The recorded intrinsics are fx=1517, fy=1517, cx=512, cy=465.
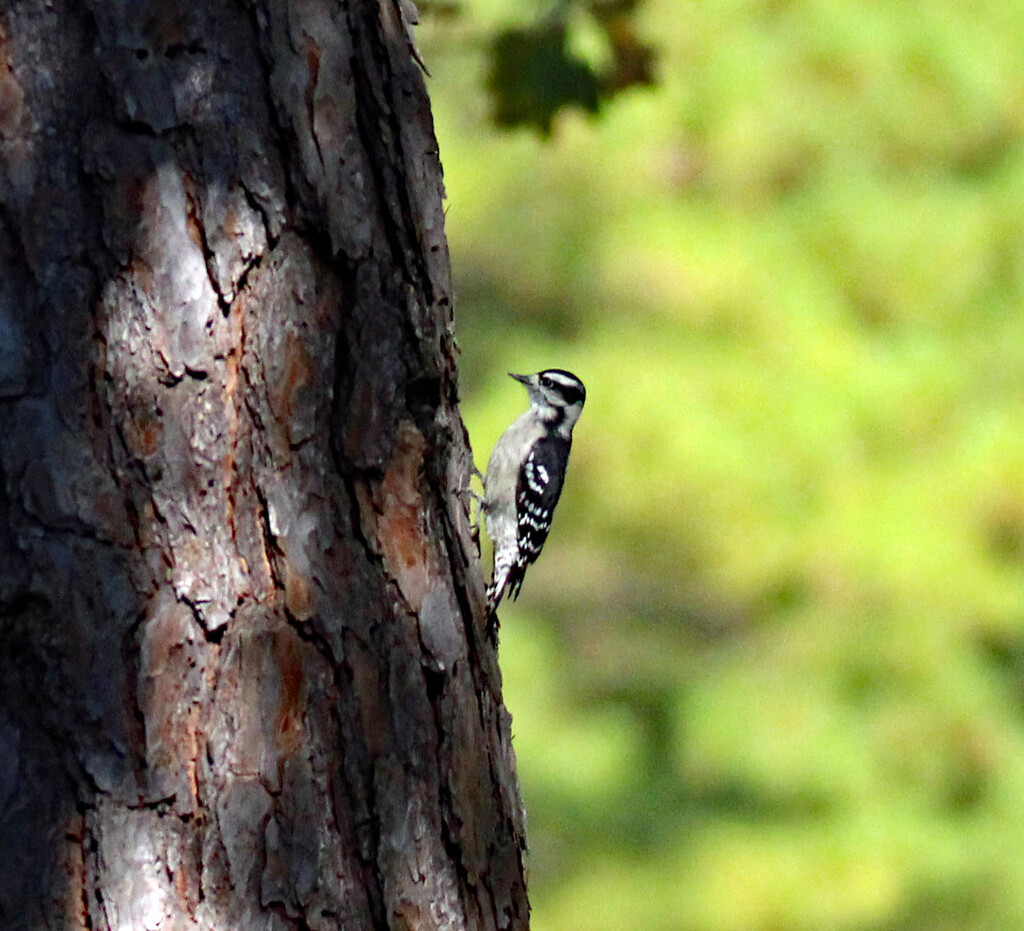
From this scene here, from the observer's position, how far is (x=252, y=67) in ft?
8.01

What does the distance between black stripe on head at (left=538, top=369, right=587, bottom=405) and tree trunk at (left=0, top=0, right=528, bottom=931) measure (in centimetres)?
374

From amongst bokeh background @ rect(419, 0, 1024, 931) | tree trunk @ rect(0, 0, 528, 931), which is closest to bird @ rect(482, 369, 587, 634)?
bokeh background @ rect(419, 0, 1024, 931)

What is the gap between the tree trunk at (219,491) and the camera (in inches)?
88.4

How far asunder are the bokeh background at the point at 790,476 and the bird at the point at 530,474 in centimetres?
154

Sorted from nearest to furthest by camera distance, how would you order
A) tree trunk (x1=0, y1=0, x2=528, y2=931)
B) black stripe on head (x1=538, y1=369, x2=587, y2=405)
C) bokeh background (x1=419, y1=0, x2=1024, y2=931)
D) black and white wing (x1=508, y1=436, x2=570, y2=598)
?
tree trunk (x1=0, y1=0, x2=528, y2=931) → black and white wing (x1=508, y1=436, x2=570, y2=598) → black stripe on head (x1=538, y1=369, x2=587, y2=405) → bokeh background (x1=419, y1=0, x2=1024, y2=931)

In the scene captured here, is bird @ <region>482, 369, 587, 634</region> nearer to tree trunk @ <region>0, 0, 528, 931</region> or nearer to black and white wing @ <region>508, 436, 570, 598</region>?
black and white wing @ <region>508, 436, 570, 598</region>

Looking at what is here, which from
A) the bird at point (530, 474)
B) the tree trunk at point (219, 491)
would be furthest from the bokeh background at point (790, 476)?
the tree trunk at point (219, 491)

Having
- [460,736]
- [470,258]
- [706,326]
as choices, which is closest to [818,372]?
[706,326]

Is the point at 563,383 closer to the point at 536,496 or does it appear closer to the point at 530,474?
the point at 530,474

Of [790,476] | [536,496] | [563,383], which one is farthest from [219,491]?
[790,476]

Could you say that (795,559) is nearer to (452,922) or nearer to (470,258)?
(470,258)

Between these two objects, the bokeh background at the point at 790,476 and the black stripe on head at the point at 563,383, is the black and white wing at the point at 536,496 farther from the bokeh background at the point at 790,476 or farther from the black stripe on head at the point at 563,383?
the bokeh background at the point at 790,476

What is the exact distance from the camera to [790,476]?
8.12 meters

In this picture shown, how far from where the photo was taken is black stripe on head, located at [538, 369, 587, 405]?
20.9 ft
